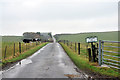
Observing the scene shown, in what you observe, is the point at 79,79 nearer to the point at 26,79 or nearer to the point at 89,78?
the point at 89,78

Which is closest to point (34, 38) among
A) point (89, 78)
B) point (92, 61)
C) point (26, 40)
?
point (26, 40)

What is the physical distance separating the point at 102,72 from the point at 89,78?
1219 millimetres

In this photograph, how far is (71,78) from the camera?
714cm

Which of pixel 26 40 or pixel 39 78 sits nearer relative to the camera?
pixel 39 78

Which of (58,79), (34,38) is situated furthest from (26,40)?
(58,79)

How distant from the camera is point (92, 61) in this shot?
1103 centimetres

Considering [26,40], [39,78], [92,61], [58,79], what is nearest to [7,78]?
[39,78]

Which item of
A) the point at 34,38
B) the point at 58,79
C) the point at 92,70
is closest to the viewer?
the point at 58,79

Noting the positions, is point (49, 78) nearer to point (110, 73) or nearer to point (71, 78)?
point (71, 78)

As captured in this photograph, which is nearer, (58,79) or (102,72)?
(58,79)

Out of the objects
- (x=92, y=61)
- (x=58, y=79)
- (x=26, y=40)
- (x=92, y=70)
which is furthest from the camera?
(x=26, y=40)

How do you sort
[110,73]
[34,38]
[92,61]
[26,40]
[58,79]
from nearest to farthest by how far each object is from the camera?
[58,79], [110,73], [92,61], [26,40], [34,38]

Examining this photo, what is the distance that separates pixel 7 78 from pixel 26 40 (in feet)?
155

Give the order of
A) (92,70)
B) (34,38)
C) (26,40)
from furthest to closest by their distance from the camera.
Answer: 1. (34,38)
2. (26,40)
3. (92,70)
